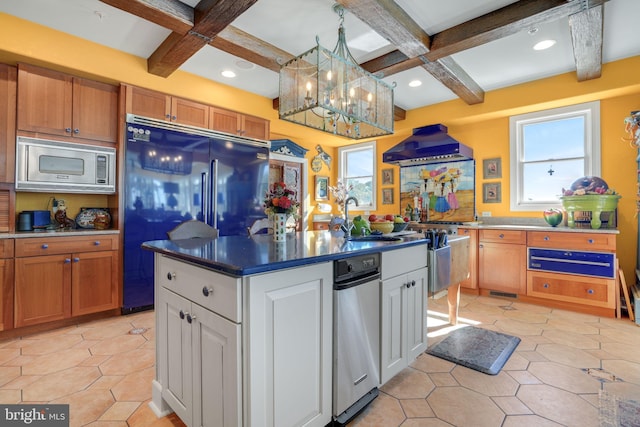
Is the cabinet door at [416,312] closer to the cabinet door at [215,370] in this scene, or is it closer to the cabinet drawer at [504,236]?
the cabinet door at [215,370]

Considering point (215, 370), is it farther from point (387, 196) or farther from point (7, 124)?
point (387, 196)

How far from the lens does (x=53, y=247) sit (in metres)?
2.74

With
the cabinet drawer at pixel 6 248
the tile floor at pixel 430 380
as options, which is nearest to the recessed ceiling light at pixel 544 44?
the tile floor at pixel 430 380

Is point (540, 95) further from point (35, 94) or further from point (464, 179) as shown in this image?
point (35, 94)

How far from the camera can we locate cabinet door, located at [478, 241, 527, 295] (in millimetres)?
3676

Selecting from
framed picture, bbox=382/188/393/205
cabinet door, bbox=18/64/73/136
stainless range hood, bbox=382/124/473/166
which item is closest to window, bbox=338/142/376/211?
framed picture, bbox=382/188/393/205

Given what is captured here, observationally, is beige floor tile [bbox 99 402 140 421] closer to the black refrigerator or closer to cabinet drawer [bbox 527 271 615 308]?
the black refrigerator

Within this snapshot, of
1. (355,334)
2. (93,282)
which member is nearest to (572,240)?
(355,334)

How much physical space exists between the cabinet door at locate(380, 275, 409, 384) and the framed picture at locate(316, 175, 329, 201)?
13.7 feet

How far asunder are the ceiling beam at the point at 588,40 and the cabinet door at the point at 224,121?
11.4 ft

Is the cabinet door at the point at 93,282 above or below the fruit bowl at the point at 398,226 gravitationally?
below

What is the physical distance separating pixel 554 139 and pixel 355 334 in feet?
13.4

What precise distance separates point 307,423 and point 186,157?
3.01 m

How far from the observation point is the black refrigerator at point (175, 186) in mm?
3129
